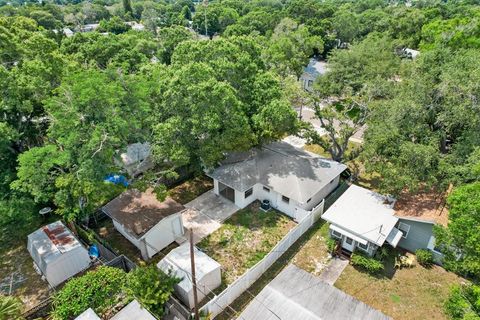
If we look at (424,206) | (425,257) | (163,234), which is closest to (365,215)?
(424,206)

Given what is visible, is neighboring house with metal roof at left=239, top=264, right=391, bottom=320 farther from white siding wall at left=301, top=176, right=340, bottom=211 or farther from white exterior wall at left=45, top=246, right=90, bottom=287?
white exterior wall at left=45, top=246, right=90, bottom=287

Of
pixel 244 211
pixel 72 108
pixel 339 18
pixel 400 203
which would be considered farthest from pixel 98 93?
pixel 339 18

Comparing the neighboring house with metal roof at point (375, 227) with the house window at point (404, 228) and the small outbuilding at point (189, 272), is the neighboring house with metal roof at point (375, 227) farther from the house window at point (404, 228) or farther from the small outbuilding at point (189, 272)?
the small outbuilding at point (189, 272)

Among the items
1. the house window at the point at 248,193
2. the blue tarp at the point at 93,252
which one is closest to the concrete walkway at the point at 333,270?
the house window at the point at 248,193

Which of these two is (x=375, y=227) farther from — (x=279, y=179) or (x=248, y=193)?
(x=248, y=193)

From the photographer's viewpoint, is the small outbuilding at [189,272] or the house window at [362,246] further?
the house window at [362,246]

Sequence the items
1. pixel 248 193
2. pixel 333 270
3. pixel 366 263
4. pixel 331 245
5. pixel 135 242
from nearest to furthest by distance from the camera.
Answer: pixel 366 263, pixel 333 270, pixel 331 245, pixel 135 242, pixel 248 193
